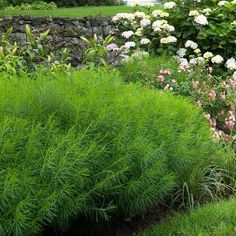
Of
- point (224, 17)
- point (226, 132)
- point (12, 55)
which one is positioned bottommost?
point (226, 132)

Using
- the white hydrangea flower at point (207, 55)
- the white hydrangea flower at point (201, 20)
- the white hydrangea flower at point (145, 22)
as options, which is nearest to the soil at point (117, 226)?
the white hydrangea flower at point (207, 55)

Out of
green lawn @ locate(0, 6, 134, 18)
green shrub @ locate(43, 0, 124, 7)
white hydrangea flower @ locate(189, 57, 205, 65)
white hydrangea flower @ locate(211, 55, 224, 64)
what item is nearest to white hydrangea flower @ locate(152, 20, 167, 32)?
white hydrangea flower @ locate(189, 57, 205, 65)

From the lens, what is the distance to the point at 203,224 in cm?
474

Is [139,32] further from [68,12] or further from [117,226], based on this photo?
[68,12]

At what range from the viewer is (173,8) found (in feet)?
32.8

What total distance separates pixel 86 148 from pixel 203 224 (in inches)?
47.5

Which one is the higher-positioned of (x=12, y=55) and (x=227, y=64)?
(x=12, y=55)

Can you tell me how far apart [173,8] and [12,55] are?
178 inches

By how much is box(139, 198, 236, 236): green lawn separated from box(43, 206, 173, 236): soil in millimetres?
231

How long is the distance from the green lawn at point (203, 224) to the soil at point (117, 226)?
231 millimetres

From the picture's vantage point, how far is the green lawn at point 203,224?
4590mm

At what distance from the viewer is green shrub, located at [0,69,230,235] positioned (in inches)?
151

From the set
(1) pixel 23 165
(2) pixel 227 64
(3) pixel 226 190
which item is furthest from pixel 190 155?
(2) pixel 227 64

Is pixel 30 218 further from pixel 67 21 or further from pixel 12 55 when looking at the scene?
pixel 67 21
